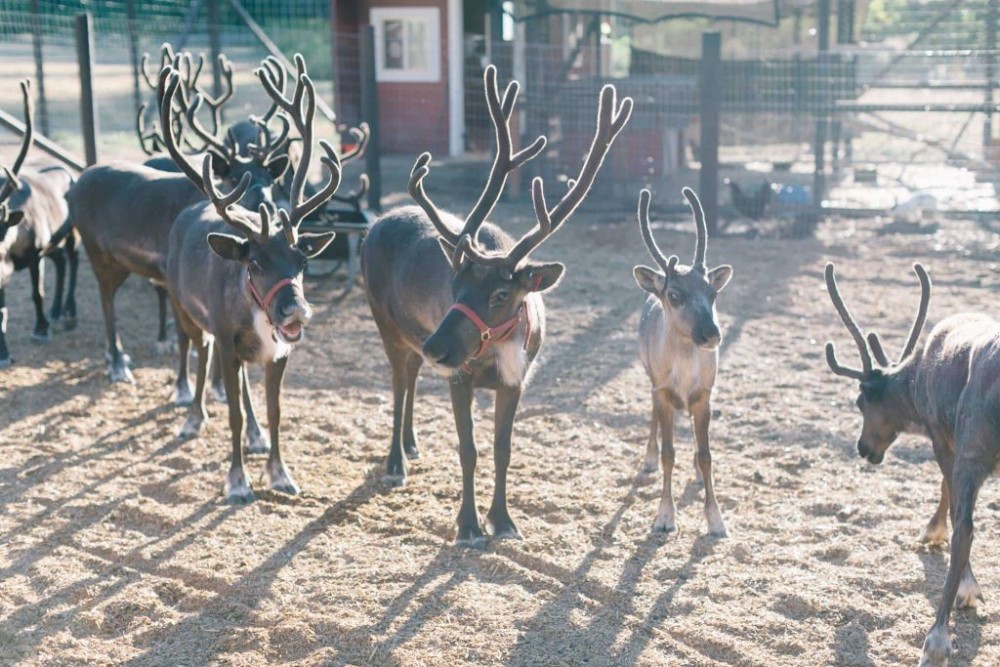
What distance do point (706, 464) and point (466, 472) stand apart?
45.6 inches

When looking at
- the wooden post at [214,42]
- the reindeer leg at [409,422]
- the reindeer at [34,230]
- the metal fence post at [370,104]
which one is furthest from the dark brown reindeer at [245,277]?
the wooden post at [214,42]

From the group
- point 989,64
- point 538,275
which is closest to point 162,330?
point 538,275

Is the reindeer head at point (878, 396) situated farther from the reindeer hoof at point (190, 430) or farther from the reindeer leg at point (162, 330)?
the reindeer leg at point (162, 330)

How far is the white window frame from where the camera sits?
1778 centimetres

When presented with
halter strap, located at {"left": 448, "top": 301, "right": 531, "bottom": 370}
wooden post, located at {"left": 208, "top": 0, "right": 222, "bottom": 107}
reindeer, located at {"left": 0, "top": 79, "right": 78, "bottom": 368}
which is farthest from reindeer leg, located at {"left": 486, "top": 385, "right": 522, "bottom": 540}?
wooden post, located at {"left": 208, "top": 0, "right": 222, "bottom": 107}

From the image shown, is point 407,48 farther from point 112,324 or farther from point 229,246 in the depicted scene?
point 229,246

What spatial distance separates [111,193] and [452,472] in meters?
3.35

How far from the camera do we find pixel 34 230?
31.0 feet

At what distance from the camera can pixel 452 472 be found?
23.0 ft

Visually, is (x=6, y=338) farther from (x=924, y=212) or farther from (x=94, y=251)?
(x=924, y=212)

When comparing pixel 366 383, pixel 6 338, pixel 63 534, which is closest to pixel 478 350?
pixel 63 534

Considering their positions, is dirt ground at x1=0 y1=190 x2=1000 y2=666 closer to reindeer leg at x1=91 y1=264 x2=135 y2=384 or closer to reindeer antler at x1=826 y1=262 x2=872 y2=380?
reindeer leg at x1=91 y1=264 x2=135 y2=384

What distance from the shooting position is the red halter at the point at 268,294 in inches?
245

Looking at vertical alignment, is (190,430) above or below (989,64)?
below
